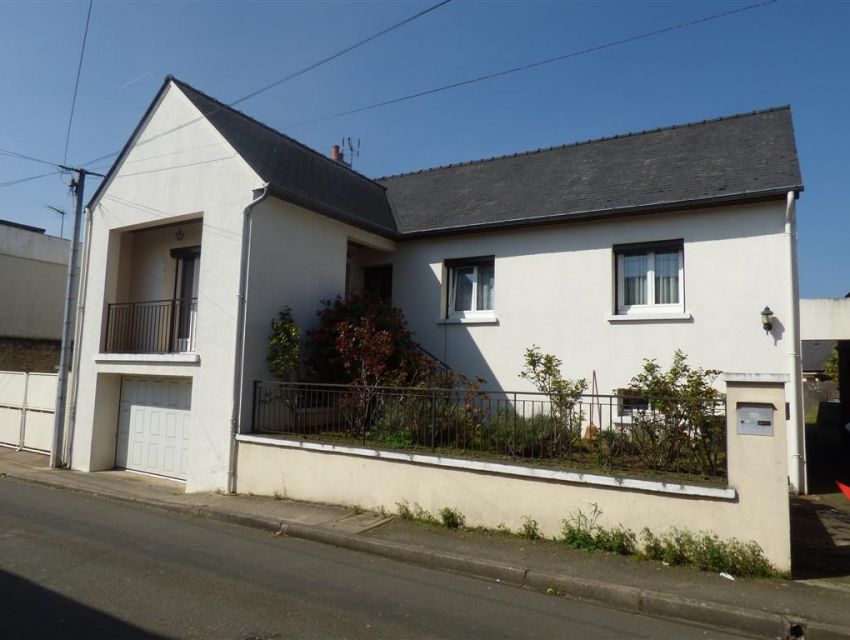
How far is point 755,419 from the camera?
5.83m

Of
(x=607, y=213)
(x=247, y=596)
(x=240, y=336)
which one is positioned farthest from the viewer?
(x=607, y=213)

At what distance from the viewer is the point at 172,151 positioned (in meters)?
11.3

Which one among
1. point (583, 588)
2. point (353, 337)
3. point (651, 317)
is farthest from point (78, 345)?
point (651, 317)

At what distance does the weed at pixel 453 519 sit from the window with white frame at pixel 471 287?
5228 mm

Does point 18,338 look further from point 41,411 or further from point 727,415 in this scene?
point 727,415

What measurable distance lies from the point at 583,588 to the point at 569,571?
0.96 feet

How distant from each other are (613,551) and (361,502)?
345 centimetres

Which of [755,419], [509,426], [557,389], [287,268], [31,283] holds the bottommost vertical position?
[509,426]

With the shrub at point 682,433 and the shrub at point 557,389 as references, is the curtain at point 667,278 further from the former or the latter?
the shrub at point 682,433

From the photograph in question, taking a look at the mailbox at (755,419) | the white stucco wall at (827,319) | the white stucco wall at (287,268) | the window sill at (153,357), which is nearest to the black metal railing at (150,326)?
the window sill at (153,357)

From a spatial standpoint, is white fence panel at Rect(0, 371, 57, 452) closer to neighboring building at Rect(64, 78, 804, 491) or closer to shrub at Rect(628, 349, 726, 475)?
neighboring building at Rect(64, 78, 804, 491)

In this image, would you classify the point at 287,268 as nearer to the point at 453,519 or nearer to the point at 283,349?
the point at 283,349

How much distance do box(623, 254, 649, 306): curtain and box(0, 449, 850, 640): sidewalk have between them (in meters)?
5.35

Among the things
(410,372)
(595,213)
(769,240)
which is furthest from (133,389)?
(769,240)
